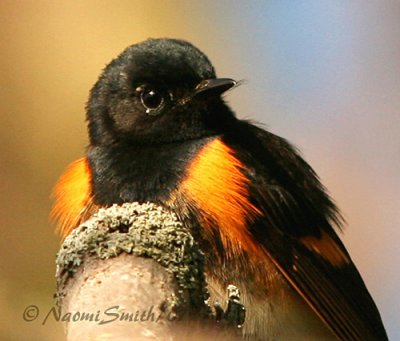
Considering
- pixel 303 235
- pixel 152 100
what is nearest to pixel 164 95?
pixel 152 100

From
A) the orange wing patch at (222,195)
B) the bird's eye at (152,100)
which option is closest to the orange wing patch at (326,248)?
the orange wing patch at (222,195)

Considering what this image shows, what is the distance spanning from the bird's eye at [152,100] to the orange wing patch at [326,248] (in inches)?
28.8

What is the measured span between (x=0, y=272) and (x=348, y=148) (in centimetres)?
176

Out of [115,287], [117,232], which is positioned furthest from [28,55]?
[115,287]

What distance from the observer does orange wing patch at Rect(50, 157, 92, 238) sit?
3527mm

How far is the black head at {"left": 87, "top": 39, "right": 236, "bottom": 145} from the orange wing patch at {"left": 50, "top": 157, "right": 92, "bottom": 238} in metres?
0.15

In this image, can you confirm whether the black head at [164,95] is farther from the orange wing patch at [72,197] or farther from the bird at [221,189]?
the orange wing patch at [72,197]

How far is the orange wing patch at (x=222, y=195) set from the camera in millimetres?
3338

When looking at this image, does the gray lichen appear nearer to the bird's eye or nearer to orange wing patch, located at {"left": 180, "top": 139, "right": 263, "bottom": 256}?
orange wing patch, located at {"left": 180, "top": 139, "right": 263, "bottom": 256}

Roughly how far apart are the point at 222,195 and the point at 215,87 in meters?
0.43

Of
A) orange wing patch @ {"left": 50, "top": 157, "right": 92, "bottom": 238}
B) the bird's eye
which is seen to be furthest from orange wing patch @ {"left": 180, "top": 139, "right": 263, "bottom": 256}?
orange wing patch @ {"left": 50, "top": 157, "right": 92, "bottom": 238}

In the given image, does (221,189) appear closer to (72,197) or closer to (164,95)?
(164,95)

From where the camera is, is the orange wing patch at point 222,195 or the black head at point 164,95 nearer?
the orange wing patch at point 222,195

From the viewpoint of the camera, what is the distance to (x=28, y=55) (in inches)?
177
